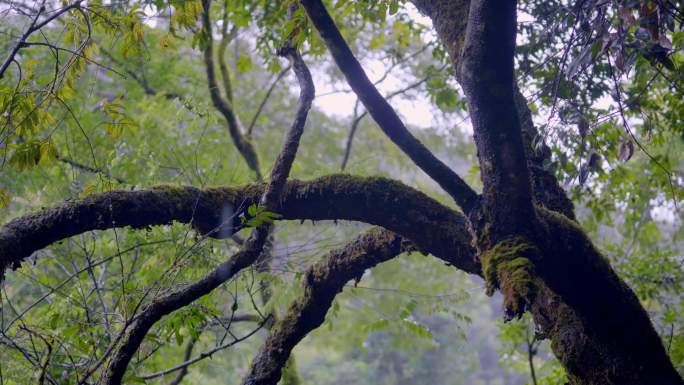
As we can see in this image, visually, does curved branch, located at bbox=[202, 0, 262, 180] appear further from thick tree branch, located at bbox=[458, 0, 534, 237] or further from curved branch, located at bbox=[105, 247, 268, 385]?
thick tree branch, located at bbox=[458, 0, 534, 237]

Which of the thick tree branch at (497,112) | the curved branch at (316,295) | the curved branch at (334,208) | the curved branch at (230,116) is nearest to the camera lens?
the thick tree branch at (497,112)

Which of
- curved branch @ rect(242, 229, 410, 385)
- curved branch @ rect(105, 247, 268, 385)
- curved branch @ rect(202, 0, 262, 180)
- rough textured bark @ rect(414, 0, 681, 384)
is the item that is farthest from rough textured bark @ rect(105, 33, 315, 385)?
curved branch @ rect(202, 0, 262, 180)

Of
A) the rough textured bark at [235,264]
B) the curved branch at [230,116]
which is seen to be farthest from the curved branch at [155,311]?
the curved branch at [230,116]

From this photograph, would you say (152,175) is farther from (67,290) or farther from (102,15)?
(102,15)

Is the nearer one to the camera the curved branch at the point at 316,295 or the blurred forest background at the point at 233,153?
the blurred forest background at the point at 233,153

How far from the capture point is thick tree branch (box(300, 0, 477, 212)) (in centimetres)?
259

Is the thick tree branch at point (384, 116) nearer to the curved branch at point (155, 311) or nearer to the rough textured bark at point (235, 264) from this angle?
the rough textured bark at point (235, 264)

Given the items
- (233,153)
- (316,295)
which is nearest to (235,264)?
(316,295)

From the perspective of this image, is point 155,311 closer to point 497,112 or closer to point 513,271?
point 513,271

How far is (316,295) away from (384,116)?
1157mm

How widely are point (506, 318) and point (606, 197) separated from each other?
3696mm

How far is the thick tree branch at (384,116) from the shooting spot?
2594 millimetres

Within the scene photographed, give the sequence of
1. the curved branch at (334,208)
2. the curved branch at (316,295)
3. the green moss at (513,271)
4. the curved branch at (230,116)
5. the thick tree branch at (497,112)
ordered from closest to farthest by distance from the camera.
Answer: the green moss at (513,271)
the thick tree branch at (497,112)
the curved branch at (334,208)
the curved branch at (316,295)
the curved branch at (230,116)

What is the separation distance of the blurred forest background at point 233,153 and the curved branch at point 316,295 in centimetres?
27
